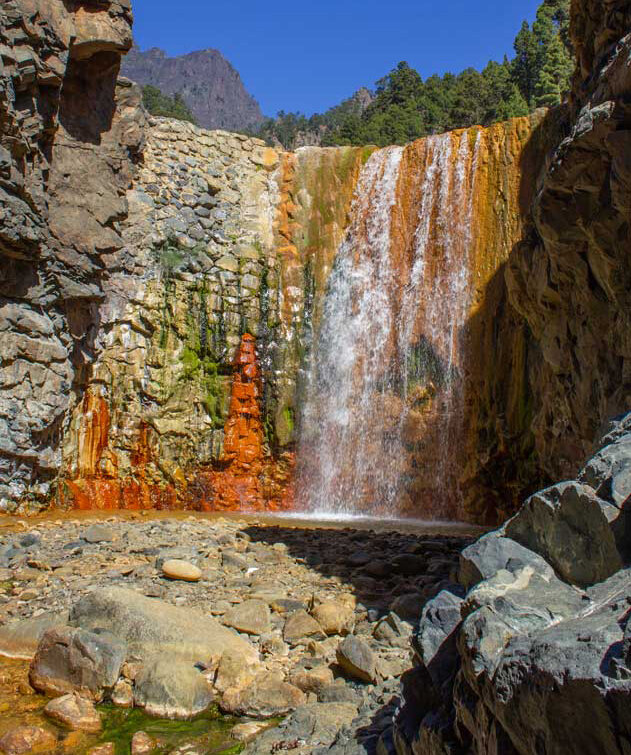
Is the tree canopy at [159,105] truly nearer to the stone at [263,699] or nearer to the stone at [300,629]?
the stone at [300,629]

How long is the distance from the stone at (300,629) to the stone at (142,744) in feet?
4.92

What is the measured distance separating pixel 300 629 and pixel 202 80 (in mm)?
199822

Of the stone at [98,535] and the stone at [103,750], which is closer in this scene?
the stone at [103,750]

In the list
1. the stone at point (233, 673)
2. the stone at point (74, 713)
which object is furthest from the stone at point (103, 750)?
the stone at point (233, 673)

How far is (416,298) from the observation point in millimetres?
14414

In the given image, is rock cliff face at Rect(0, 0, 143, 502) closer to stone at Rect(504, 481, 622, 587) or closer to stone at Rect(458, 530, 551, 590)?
stone at Rect(458, 530, 551, 590)

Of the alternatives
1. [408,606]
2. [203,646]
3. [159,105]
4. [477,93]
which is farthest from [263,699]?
[159,105]

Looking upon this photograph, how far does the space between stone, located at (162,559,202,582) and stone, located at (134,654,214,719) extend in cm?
203

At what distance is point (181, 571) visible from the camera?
22.0ft

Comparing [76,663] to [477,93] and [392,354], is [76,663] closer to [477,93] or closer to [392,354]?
[392,354]

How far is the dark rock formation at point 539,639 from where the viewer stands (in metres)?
1.77

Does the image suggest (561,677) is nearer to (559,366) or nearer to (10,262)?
(559,366)

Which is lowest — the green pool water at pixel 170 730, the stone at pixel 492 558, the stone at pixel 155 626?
the green pool water at pixel 170 730

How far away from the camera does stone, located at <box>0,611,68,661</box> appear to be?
512 centimetres
